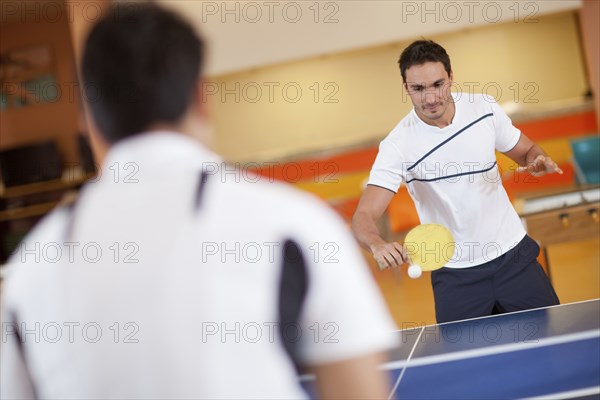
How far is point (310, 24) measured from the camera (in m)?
6.73

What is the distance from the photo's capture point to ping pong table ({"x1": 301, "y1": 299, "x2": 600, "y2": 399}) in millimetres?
2039

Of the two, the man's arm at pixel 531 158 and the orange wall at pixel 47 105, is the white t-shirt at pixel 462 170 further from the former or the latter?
the orange wall at pixel 47 105

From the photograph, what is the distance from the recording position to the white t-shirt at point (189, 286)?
884 millimetres

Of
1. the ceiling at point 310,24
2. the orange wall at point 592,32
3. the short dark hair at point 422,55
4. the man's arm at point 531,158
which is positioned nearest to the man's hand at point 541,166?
the man's arm at point 531,158

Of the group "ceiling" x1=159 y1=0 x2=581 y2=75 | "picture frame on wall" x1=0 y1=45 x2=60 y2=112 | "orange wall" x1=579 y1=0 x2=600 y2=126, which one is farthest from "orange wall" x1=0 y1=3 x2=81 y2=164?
"orange wall" x1=579 y1=0 x2=600 y2=126

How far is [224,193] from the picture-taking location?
905mm

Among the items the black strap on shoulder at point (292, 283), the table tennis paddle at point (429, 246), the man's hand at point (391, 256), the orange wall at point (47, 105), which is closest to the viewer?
the black strap on shoulder at point (292, 283)

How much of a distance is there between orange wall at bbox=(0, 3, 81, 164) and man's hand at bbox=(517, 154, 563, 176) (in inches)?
324

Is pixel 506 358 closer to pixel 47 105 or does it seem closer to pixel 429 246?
pixel 429 246

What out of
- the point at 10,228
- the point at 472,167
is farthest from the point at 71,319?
Answer: the point at 10,228

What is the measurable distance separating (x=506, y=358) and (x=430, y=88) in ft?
3.66

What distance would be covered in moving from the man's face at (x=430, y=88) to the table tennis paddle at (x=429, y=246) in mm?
466

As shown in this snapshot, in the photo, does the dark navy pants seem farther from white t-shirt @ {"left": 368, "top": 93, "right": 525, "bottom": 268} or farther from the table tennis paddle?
the table tennis paddle

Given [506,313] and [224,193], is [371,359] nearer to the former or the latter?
[224,193]
